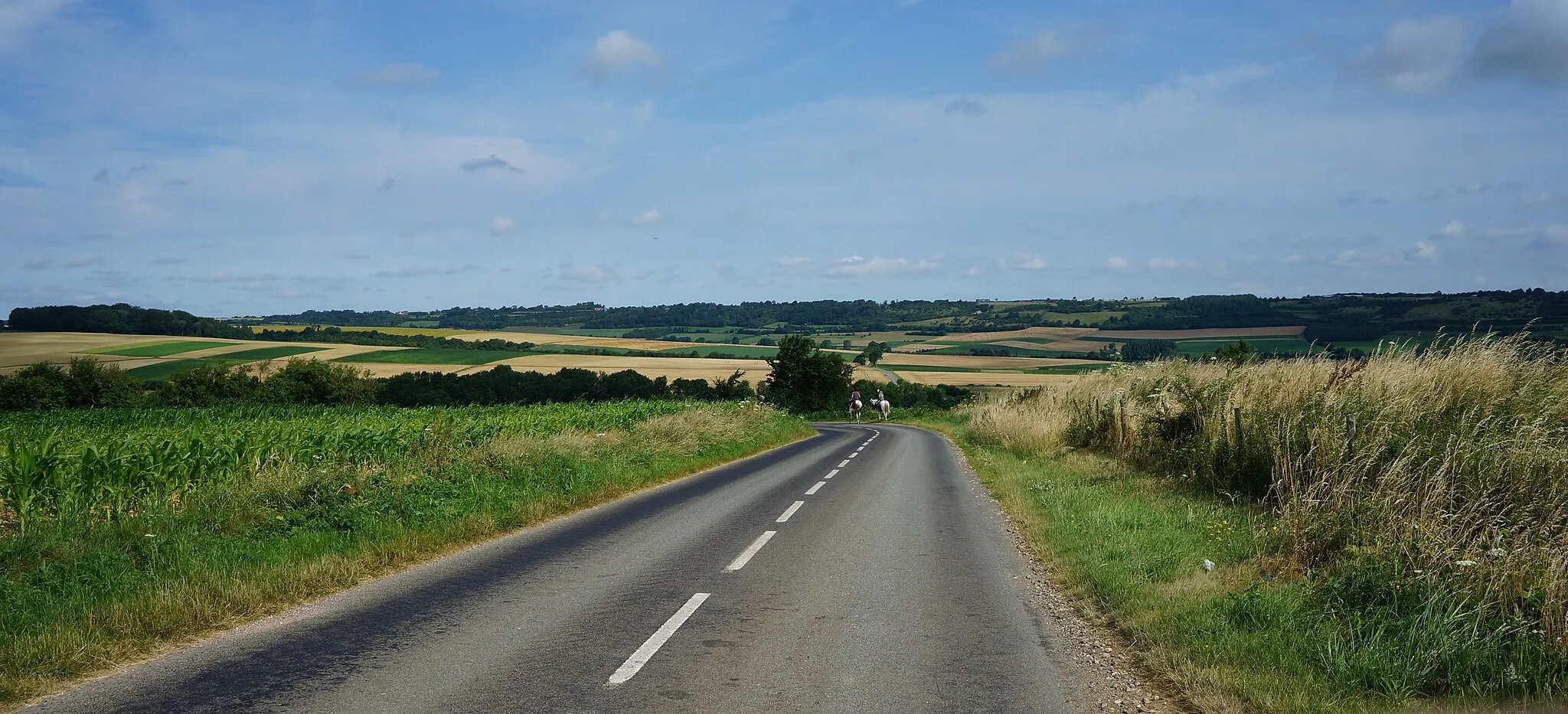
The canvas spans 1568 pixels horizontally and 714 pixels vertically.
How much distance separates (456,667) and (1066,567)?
20.0 feet

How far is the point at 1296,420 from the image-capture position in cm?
1135

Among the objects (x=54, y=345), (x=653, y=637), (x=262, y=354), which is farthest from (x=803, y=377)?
(x=653, y=637)

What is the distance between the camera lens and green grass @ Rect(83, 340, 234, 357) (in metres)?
72.2

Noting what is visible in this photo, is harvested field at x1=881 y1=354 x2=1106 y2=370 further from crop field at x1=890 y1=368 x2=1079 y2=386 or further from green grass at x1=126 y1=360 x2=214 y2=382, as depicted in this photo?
green grass at x1=126 y1=360 x2=214 y2=382

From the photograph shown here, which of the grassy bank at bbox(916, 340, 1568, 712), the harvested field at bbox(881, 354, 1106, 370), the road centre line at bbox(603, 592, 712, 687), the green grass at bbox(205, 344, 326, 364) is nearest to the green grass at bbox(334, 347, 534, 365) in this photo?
the green grass at bbox(205, 344, 326, 364)

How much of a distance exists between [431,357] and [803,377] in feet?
119

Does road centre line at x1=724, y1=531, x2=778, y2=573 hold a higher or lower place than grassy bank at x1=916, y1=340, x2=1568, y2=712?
lower

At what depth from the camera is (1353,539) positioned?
24.4 ft

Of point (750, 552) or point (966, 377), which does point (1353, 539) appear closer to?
point (750, 552)

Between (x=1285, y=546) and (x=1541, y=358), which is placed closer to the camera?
(x=1285, y=546)

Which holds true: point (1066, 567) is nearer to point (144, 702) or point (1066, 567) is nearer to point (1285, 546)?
point (1285, 546)

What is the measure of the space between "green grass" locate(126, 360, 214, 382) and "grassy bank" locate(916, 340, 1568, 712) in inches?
2615

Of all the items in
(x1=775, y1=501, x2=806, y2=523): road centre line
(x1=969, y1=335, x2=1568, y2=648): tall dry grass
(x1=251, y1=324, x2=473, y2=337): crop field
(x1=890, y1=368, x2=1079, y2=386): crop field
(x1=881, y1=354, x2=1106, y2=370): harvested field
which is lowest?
(x1=890, y1=368, x2=1079, y2=386): crop field

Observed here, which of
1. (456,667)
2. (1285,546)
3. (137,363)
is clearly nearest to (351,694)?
(456,667)
